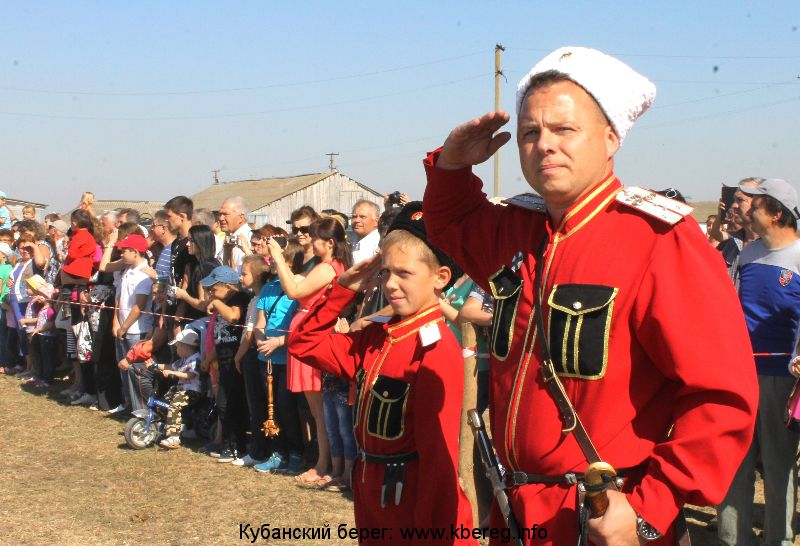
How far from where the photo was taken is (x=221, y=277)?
8.05 meters

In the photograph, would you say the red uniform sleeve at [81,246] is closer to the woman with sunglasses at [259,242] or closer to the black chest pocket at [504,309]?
the woman with sunglasses at [259,242]

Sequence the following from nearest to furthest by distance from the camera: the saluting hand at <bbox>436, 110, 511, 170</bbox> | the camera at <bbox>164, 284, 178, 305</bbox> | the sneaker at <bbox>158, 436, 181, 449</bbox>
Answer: the saluting hand at <bbox>436, 110, 511, 170</bbox>
the sneaker at <bbox>158, 436, 181, 449</bbox>
the camera at <bbox>164, 284, 178, 305</bbox>

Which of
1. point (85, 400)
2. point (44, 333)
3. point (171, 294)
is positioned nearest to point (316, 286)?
point (171, 294)

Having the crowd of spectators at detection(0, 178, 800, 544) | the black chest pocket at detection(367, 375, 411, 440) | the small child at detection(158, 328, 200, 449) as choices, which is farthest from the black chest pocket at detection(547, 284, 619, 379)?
the small child at detection(158, 328, 200, 449)

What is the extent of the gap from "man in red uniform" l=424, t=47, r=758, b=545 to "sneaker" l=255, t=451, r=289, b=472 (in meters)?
5.30

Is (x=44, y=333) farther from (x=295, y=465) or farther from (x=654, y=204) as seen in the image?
(x=654, y=204)

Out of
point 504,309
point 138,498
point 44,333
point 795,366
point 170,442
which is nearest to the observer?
point 504,309

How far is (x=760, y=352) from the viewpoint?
523cm

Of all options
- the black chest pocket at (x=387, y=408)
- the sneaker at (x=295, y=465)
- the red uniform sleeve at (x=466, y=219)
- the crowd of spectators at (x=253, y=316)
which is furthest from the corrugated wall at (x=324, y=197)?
the red uniform sleeve at (x=466, y=219)

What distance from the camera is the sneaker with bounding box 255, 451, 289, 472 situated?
292 inches

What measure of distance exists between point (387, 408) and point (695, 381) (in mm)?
1773

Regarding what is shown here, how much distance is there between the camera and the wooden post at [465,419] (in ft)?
18.7

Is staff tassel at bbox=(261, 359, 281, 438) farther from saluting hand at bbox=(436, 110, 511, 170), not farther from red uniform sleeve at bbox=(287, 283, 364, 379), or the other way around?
saluting hand at bbox=(436, 110, 511, 170)

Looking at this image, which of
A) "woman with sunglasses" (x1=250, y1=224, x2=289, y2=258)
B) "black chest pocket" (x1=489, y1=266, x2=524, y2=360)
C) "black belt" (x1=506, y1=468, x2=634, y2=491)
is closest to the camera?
"black belt" (x1=506, y1=468, x2=634, y2=491)
